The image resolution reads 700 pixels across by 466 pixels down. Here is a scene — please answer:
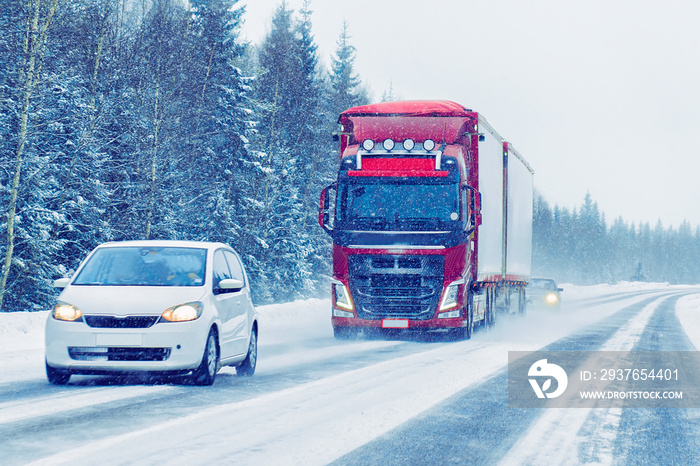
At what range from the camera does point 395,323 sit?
52.3ft

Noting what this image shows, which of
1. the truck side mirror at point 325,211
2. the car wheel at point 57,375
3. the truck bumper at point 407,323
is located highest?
the truck side mirror at point 325,211

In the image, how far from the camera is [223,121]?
39938 millimetres

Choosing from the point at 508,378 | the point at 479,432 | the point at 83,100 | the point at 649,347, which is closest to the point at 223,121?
the point at 83,100

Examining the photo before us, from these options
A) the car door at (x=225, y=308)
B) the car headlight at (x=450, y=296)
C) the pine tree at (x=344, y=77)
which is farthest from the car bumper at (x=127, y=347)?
the pine tree at (x=344, y=77)

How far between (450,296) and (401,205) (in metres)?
1.84

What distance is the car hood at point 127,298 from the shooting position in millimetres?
9406

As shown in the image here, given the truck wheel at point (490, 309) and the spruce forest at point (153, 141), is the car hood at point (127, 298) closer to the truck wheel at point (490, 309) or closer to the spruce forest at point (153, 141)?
the truck wheel at point (490, 309)

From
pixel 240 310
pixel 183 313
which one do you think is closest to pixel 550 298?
pixel 240 310

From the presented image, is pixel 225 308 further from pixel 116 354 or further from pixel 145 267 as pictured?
pixel 116 354

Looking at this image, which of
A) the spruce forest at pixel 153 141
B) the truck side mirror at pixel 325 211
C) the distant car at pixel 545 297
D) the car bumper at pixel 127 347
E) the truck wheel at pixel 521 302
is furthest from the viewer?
the distant car at pixel 545 297

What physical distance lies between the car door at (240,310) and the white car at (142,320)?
0.23 m

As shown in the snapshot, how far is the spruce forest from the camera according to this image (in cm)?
2458

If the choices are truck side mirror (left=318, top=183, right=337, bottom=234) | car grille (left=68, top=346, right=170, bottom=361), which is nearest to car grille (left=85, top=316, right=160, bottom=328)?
car grille (left=68, top=346, right=170, bottom=361)

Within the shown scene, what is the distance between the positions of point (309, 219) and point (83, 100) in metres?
25.2
